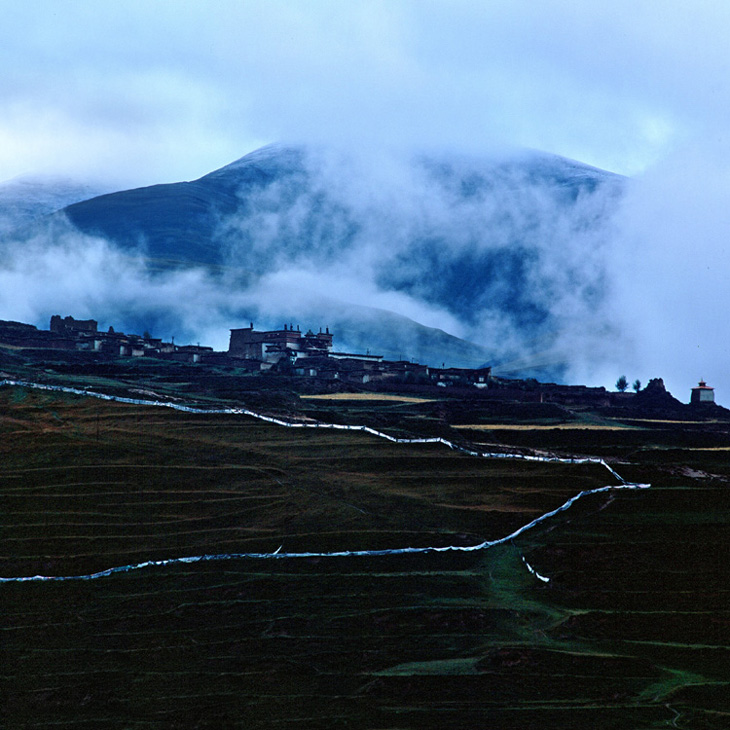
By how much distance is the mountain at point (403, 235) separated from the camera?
413 ft

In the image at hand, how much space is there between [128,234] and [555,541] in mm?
122016

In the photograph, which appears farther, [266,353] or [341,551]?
[266,353]

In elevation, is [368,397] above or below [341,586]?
above

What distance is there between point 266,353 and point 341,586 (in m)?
55.5

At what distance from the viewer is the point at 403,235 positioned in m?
149

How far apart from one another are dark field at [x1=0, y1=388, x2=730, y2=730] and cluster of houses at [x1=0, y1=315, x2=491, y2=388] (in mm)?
28909

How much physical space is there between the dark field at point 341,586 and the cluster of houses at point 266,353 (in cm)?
2891

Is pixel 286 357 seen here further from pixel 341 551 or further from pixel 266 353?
pixel 341 551

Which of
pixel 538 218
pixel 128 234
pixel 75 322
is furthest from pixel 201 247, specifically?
pixel 75 322

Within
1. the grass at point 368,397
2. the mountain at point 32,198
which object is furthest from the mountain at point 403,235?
the grass at point 368,397

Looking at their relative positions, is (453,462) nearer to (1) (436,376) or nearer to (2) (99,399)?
(2) (99,399)

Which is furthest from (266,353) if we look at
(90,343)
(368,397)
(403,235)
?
(403,235)

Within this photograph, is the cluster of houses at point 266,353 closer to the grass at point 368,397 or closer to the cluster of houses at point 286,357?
the cluster of houses at point 286,357

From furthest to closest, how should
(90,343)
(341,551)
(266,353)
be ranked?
1. (266,353)
2. (90,343)
3. (341,551)
